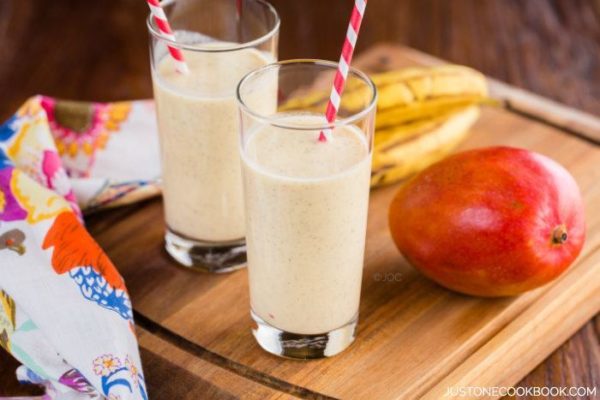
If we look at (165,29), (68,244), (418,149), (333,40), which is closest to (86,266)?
(68,244)

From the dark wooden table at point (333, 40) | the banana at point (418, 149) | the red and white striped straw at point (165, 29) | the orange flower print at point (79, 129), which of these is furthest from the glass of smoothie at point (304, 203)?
the dark wooden table at point (333, 40)

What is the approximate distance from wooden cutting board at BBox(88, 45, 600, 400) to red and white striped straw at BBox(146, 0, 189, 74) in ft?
0.87

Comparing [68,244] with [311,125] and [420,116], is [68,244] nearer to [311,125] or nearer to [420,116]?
[311,125]

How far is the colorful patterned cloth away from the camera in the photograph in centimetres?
101

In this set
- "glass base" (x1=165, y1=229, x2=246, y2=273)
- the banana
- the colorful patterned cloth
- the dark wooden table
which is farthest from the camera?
the dark wooden table

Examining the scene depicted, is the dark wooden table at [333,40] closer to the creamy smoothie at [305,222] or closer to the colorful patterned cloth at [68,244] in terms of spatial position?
the colorful patterned cloth at [68,244]

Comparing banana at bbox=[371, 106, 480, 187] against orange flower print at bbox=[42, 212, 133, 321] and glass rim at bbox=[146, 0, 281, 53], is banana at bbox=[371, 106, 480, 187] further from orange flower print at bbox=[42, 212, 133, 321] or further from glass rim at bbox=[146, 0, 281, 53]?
orange flower print at bbox=[42, 212, 133, 321]

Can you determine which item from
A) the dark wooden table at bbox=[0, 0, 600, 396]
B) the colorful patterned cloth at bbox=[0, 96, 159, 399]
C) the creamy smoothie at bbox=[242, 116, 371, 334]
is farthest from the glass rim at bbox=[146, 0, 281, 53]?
the dark wooden table at bbox=[0, 0, 600, 396]

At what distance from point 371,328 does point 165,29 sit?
408 mm

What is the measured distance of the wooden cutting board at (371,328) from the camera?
1032 mm

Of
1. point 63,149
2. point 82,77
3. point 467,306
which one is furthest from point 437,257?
point 82,77

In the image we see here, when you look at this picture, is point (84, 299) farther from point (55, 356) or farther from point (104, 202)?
point (104, 202)

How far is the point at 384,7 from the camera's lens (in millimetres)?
2006

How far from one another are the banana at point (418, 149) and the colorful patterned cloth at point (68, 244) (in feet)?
1.03
